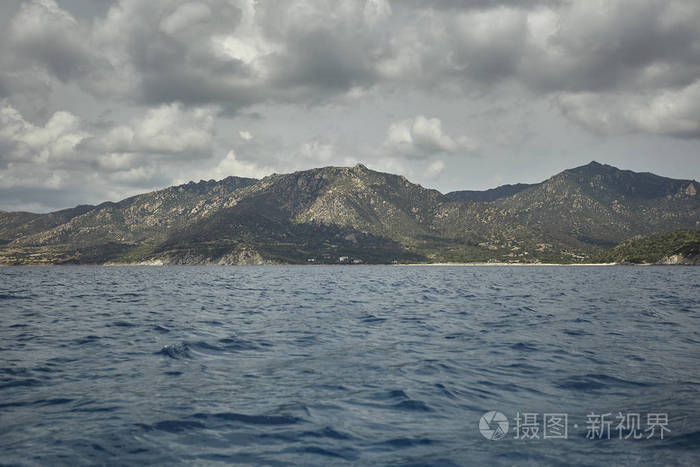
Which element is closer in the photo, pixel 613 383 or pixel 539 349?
pixel 613 383

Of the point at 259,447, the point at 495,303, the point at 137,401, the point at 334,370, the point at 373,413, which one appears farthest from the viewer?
the point at 495,303

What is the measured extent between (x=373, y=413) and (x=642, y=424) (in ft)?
27.3

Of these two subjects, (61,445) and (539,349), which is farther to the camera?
(539,349)

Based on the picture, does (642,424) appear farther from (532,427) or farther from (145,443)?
(145,443)

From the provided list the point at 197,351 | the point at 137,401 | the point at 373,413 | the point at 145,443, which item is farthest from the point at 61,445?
the point at 197,351

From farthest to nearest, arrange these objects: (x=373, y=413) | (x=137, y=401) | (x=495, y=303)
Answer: (x=495, y=303), (x=137, y=401), (x=373, y=413)

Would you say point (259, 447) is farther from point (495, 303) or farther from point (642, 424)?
point (495, 303)

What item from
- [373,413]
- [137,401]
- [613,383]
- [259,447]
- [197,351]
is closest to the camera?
[259,447]

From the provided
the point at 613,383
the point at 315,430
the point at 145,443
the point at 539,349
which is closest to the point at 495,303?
the point at 539,349

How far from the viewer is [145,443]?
36.8ft

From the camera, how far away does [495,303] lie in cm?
4994

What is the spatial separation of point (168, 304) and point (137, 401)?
3827 cm

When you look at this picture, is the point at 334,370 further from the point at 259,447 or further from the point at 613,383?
the point at 613,383

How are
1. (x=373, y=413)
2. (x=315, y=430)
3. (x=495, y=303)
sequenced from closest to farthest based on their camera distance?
(x=315, y=430)
(x=373, y=413)
(x=495, y=303)
